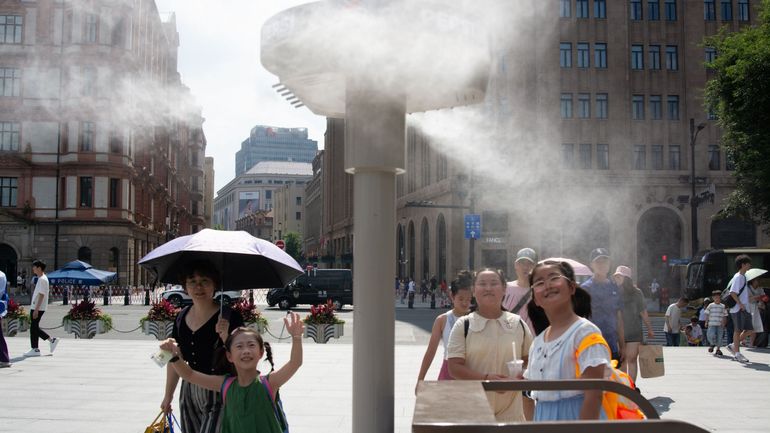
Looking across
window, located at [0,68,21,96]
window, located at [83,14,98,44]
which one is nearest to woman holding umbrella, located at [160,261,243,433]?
window, located at [0,68,21,96]

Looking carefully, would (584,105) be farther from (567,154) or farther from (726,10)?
(726,10)

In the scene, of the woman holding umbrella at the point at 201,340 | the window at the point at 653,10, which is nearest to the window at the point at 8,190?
the window at the point at 653,10

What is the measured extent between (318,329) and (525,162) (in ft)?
81.1

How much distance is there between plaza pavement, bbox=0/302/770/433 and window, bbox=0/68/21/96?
19.6 feet

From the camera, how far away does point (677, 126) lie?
39969mm

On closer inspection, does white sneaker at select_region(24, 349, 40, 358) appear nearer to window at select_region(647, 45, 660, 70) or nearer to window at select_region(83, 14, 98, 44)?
window at select_region(83, 14, 98, 44)

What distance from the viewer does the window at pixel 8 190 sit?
4028 centimetres

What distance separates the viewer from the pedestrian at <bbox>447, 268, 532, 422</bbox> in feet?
13.1

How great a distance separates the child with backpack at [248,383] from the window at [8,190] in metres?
41.8

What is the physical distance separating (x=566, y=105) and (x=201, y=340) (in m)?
38.2

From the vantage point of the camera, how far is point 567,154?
39875mm

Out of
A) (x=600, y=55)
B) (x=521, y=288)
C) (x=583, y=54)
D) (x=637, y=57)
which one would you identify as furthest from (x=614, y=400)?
(x=637, y=57)

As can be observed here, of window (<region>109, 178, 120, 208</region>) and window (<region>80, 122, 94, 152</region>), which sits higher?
window (<region>80, 122, 94, 152</region>)

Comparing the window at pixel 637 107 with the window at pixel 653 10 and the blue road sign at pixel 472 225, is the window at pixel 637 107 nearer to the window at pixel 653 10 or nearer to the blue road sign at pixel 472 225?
the window at pixel 653 10
